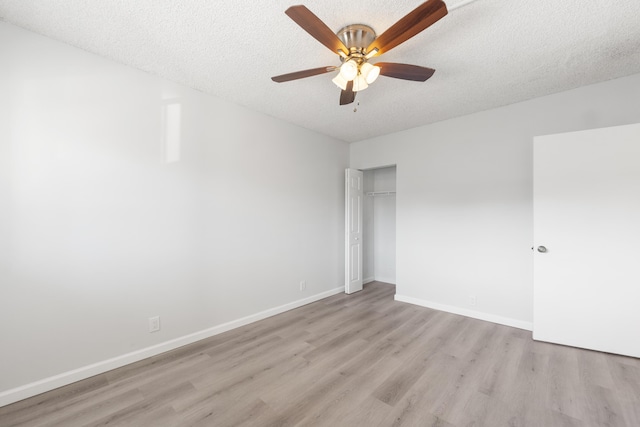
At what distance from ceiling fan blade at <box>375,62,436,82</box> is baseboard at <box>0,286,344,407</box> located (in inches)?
117

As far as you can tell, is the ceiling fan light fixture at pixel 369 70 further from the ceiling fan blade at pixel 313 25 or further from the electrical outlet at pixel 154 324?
the electrical outlet at pixel 154 324

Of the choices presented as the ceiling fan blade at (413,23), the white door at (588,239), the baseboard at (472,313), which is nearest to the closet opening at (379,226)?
the baseboard at (472,313)

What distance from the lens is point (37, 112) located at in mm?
1934

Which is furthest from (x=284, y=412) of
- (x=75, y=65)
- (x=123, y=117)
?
(x=75, y=65)

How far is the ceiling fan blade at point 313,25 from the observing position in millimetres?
1348

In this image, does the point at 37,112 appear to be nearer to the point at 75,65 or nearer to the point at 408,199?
the point at 75,65

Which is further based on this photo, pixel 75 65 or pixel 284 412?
pixel 75 65

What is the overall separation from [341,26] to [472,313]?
3.52 meters

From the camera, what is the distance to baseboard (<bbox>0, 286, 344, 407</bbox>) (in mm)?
1837

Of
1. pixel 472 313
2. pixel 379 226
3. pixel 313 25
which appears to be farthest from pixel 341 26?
pixel 379 226

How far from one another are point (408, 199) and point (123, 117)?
11.7 ft

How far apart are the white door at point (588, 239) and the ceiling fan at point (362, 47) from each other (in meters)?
1.92

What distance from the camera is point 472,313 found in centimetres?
334

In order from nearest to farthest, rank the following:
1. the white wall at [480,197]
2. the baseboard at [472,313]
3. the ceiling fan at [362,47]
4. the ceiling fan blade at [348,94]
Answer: the ceiling fan at [362,47]
the ceiling fan blade at [348,94]
the white wall at [480,197]
the baseboard at [472,313]
